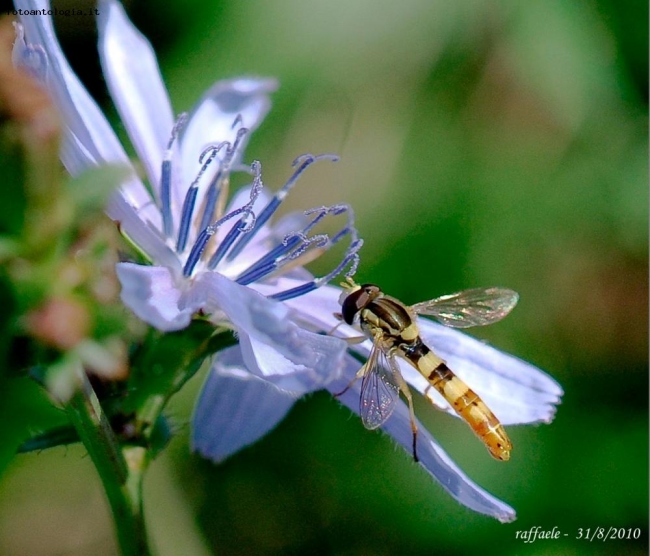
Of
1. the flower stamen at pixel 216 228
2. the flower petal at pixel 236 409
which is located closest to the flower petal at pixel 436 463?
the flower petal at pixel 236 409

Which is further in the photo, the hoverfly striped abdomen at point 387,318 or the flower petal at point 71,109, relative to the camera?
the hoverfly striped abdomen at point 387,318

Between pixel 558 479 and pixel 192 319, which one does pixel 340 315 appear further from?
pixel 558 479

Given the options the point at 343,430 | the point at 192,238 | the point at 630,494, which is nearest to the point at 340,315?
the point at 192,238

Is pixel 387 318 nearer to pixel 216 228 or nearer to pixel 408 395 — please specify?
pixel 408 395

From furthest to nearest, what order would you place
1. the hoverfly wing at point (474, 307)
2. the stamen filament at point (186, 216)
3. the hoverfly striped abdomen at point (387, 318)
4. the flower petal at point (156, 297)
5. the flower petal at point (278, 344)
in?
the hoverfly wing at point (474, 307) < the hoverfly striped abdomen at point (387, 318) < the stamen filament at point (186, 216) < the flower petal at point (278, 344) < the flower petal at point (156, 297)

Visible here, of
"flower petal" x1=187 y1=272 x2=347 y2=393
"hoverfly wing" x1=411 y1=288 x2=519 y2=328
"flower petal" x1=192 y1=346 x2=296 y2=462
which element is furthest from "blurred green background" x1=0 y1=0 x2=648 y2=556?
"flower petal" x1=187 y1=272 x2=347 y2=393

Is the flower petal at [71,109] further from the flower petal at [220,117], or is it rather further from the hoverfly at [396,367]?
the hoverfly at [396,367]
